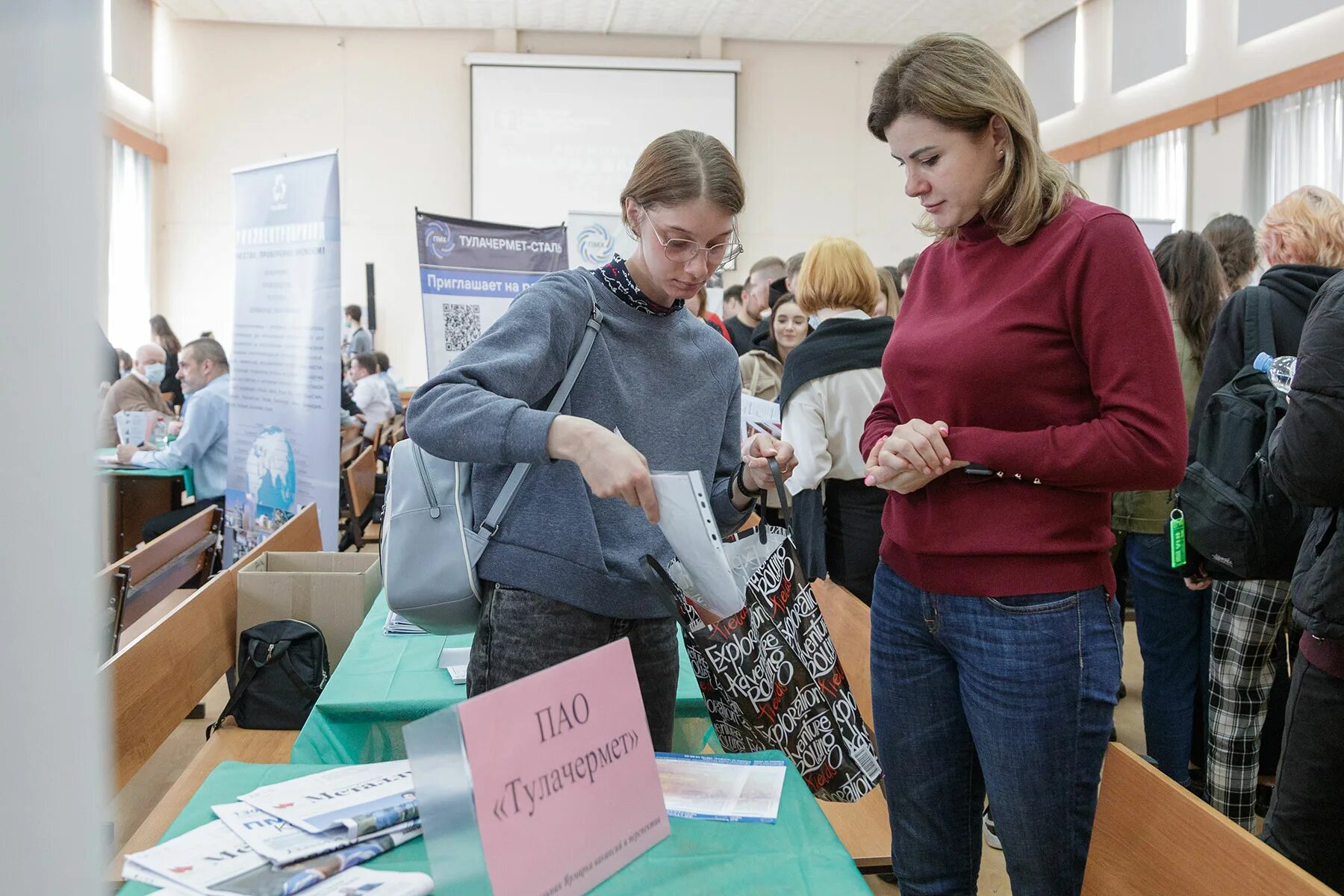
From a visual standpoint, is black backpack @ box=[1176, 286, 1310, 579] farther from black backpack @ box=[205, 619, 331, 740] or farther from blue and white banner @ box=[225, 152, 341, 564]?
blue and white banner @ box=[225, 152, 341, 564]

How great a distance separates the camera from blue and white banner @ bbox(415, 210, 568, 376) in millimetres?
4016

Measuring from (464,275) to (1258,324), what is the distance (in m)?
2.81

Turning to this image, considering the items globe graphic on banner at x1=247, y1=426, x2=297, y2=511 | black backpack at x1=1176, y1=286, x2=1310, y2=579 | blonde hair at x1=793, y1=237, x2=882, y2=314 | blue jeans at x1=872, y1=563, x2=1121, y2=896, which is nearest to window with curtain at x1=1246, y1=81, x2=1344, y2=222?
blonde hair at x1=793, y1=237, x2=882, y2=314

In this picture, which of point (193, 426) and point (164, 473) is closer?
point (193, 426)

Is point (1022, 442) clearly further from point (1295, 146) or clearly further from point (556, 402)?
point (1295, 146)

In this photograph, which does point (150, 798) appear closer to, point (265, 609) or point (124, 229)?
point (265, 609)

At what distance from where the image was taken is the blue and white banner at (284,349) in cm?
399

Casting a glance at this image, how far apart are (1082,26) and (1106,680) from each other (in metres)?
10.4

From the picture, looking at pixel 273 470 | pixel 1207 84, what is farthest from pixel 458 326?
pixel 1207 84

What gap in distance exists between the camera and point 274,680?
2.50 m

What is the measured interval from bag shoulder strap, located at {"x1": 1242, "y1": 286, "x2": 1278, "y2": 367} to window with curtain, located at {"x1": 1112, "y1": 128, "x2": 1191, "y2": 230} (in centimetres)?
667

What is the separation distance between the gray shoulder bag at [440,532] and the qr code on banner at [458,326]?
2.79m

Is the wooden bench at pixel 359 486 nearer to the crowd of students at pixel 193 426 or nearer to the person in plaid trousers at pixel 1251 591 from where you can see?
the crowd of students at pixel 193 426

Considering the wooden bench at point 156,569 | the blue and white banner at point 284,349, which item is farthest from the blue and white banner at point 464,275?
the wooden bench at point 156,569
